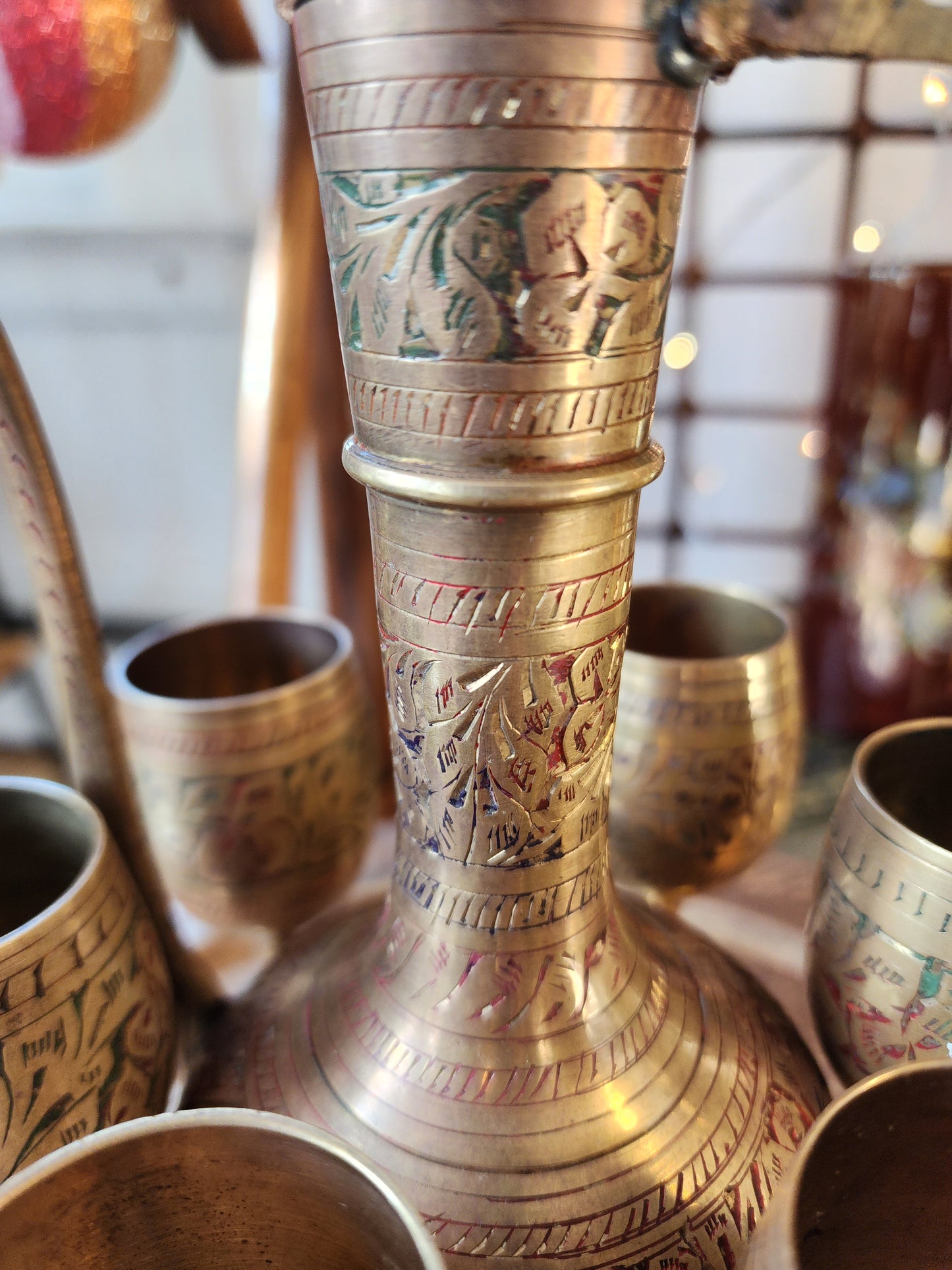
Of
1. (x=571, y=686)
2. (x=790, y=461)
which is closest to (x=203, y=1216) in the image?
(x=571, y=686)

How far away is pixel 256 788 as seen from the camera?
48cm

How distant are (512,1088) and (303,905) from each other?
224 mm

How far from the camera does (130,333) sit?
1454mm

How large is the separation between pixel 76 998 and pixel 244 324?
2.91 feet

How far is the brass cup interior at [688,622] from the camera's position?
57cm

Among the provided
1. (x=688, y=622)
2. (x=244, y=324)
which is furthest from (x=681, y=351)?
(x=688, y=622)

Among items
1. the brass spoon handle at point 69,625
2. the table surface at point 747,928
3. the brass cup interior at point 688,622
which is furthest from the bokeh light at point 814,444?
the brass spoon handle at point 69,625

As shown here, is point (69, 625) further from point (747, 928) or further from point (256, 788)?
point (747, 928)

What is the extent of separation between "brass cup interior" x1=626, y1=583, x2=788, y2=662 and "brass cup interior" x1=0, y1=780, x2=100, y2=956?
0.32 m

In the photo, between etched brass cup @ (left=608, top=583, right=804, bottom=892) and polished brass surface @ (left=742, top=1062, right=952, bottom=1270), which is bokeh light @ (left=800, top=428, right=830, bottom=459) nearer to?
etched brass cup @ (left=608, top=583, right=804, bottom=892)

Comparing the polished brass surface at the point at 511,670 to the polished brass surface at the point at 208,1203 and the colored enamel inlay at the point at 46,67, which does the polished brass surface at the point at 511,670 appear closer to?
the polished brass surface at the point at 208,1203

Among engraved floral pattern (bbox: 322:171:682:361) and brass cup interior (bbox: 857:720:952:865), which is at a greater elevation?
engraved floral pattern (bbox: 322:171:682:361)

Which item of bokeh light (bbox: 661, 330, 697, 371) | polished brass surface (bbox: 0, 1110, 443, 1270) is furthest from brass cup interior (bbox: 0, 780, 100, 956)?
bokeh light (bbox: 661, 330, 697, 371)

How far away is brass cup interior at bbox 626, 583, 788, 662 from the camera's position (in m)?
0.57
